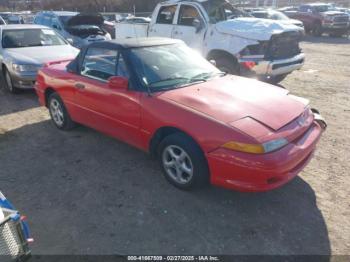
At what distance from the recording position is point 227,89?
398 centimetres

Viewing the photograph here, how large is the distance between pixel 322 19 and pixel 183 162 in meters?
20.7

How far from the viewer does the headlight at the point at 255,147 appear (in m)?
3.05

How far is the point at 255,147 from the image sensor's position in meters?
3.05

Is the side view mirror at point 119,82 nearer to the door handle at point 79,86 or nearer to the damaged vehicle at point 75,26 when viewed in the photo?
the door handle at point 79,86

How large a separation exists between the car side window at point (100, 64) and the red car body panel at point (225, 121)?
0.41 feet

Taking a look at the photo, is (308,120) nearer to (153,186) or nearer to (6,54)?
(153,186)

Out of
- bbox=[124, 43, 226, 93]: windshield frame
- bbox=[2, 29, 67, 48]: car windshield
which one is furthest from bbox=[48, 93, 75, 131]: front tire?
bbox=[2, 29, 67, 48]: car windshield

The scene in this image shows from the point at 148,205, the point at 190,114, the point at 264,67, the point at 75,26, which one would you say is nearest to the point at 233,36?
the point at 264,67

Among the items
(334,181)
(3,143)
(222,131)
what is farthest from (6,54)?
(334,181)

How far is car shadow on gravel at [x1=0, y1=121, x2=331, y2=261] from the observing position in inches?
116

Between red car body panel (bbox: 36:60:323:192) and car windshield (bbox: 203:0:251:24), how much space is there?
4.11 m

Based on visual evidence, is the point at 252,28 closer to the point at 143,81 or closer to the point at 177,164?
the point at 143,81

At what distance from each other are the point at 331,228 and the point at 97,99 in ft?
10.6

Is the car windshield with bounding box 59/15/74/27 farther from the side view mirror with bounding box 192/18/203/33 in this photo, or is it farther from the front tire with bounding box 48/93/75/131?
the front tire with bounding box 48/93/75/131
